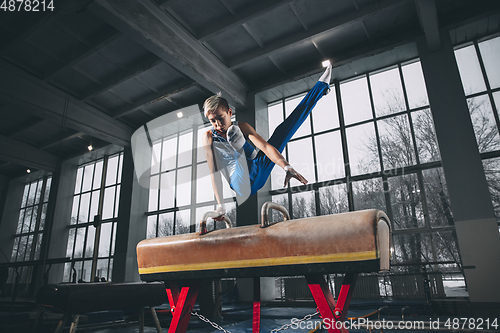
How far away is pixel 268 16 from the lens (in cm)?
611

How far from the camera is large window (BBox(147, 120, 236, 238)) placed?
28.5ft

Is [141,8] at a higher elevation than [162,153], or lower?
higher

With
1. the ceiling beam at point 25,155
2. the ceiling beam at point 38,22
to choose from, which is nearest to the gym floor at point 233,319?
the ceiling beam at point 25,155

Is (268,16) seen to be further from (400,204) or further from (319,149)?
(400,204)

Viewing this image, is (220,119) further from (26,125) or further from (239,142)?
(26,125)

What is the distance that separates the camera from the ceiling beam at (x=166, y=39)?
5082mm

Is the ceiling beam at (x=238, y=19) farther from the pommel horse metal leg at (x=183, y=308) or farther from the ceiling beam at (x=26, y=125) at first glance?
the pommel horse metal leg at (x=183, y=308)

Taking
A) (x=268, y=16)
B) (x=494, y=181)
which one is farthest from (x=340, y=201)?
(x=268, y=16)

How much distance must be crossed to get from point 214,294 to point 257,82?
551 cm

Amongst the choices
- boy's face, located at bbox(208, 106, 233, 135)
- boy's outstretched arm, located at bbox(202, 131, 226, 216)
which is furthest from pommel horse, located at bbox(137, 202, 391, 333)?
boy's face, located at bbox(208, 106, 233, 135)

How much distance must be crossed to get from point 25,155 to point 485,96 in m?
10.3

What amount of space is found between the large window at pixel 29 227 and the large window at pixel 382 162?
543 cm

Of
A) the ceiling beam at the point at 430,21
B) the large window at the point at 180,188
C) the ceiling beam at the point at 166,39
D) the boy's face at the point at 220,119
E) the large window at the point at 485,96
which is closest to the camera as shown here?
the boy's face at the point at 220,119

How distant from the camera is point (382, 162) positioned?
6836mm
